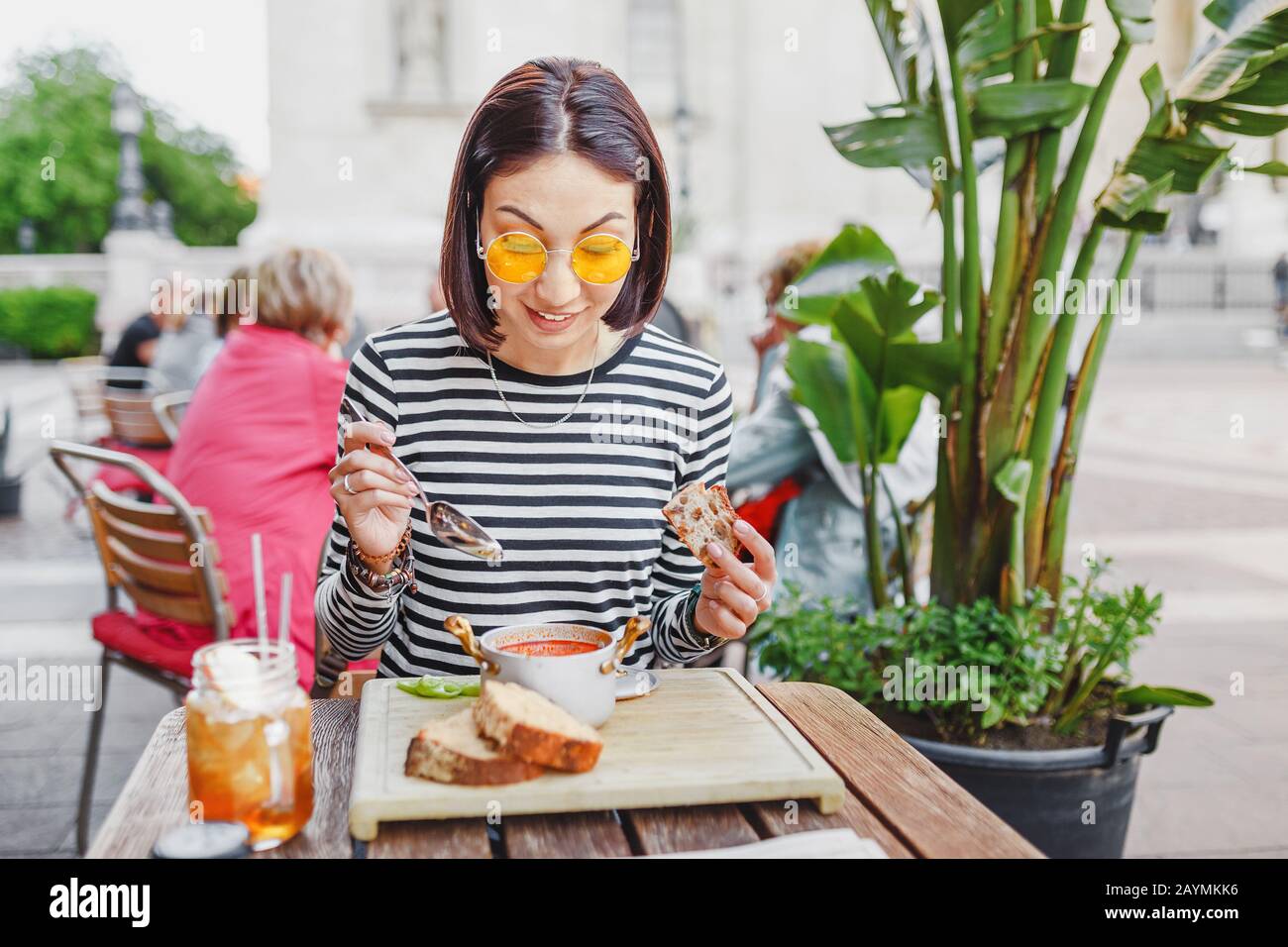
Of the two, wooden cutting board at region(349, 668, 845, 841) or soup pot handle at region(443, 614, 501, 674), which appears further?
soup pot handle at region(443, 614, 501, 674)

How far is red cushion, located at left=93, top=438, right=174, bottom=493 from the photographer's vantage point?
436cm

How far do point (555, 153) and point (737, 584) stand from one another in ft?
2.04

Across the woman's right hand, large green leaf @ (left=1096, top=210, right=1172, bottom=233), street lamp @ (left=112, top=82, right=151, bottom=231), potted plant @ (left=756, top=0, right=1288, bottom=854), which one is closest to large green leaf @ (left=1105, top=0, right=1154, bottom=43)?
potted plant @ (left=756, top=0, right=1288, bottom=854)

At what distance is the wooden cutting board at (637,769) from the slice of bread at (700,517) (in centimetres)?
19

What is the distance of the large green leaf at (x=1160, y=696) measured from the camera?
2.21 meters

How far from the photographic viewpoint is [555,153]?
1.51 metres

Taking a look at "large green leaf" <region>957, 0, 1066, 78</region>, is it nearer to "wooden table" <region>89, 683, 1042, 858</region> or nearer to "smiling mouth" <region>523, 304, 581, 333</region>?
"smiling mouth" <region>523, 304, 581, 333</region>

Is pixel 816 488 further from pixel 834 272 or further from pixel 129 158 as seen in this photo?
pixel 129 158

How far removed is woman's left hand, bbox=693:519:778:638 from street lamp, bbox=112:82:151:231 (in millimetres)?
14061

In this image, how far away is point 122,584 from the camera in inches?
116

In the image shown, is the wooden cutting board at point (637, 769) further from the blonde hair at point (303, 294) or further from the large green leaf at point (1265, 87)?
the blonde hair at point (303, 294)

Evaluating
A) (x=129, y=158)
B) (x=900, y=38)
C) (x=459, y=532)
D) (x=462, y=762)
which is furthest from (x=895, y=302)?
(x=129, y=158)
